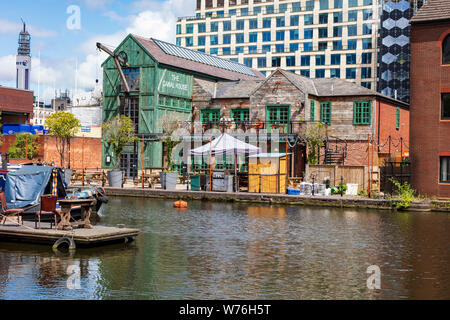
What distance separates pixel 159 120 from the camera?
45969mm

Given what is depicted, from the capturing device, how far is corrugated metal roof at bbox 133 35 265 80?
47.8 metres

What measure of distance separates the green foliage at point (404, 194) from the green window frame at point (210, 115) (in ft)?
62.8

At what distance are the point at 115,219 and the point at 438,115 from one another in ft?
58.9

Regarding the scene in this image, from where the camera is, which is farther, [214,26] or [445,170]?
[214,26]

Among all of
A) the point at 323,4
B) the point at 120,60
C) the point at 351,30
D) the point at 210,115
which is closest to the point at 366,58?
the point at 351,30

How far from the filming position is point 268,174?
33406 millimetres

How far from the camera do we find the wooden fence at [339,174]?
33750 mm

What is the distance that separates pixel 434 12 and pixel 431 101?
473 cm

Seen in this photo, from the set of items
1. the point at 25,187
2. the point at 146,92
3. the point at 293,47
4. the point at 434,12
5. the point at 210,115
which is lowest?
the point at 25,187

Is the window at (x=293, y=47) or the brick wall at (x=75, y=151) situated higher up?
the window at (x=293, y=47)

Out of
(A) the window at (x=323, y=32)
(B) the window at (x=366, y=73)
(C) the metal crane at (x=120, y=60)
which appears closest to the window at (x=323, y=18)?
(A) the window at (x=323, y=32)

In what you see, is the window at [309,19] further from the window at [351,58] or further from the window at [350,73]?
the window at [350,73]

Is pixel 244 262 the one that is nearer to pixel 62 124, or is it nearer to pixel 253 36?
pixel 62 124

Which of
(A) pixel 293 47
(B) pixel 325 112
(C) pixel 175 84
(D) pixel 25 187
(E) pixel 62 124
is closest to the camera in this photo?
(D) pixel 25 187
